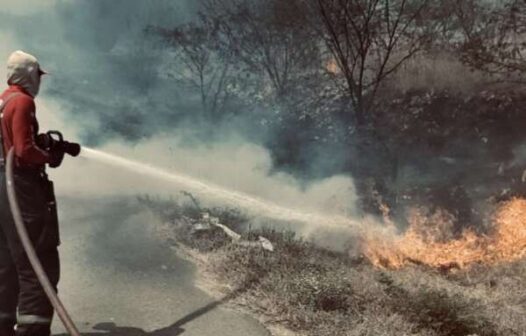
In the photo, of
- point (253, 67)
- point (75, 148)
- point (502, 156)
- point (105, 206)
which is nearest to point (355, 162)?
point (502, 156)

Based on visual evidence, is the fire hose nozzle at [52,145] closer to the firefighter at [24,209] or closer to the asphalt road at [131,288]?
the firefighter at [24,209]

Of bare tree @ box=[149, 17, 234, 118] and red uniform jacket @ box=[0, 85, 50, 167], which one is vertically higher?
bare tree @ box=[149, 17, 234, 118]

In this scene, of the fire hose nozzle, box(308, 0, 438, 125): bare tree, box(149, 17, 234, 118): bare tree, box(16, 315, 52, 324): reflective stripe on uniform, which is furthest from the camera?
box(149, 17, 234, 118): bare tree

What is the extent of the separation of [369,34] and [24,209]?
8645 mm

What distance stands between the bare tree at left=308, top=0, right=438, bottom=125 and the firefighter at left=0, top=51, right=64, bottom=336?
7.46m

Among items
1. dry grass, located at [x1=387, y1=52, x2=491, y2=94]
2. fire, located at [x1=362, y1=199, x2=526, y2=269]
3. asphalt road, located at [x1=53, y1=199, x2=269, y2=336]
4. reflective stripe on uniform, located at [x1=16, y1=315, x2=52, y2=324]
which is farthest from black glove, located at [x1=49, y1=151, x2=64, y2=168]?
dry grass, located at [x1=387, y1=52, x2=491, y2=94]

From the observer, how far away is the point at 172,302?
4.83 meters

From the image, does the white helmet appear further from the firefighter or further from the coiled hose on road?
the coiled hose on road

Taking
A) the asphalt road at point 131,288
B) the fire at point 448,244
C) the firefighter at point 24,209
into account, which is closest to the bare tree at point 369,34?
the fire at point 448,244

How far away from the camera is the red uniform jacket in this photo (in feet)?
11.9

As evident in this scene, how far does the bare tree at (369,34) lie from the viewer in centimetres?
1091

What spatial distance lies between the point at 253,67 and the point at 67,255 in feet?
30.6

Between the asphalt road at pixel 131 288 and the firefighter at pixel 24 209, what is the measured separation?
0.43m

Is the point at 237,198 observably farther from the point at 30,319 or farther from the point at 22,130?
the point at 22,130
